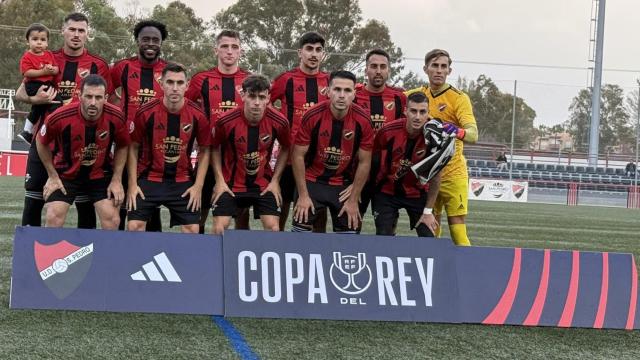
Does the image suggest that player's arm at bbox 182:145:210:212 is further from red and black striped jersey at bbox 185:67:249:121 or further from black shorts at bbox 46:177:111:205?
black shorts at bbox 46:177:111:205

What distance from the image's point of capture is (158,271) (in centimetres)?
470

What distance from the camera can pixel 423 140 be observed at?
562 cm

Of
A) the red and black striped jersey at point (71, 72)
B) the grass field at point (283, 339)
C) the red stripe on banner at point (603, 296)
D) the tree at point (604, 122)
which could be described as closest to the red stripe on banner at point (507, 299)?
the grass field at point (283, 339)

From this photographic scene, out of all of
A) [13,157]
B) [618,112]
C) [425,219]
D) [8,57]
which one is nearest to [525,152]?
[618,112]

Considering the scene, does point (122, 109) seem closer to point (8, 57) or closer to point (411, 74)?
point (411, 74)

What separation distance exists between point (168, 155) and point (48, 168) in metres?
0.84

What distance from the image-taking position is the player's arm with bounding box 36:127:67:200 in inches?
213

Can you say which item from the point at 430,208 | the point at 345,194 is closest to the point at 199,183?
the point at 345,194

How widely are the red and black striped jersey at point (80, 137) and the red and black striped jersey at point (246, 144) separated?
0.72 meters

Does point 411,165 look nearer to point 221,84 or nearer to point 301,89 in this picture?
point 301,89

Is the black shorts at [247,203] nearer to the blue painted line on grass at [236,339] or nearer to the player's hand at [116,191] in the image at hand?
the player's hand at [116,191]

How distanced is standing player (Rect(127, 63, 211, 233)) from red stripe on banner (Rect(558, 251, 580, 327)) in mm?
2653

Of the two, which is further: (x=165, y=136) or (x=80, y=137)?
(x=165, y=136)

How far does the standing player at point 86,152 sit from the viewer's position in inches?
210
